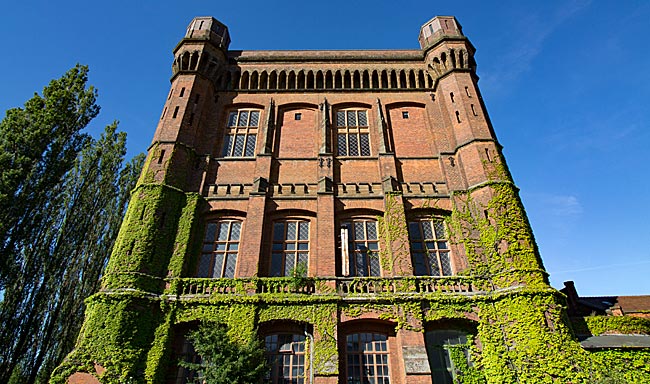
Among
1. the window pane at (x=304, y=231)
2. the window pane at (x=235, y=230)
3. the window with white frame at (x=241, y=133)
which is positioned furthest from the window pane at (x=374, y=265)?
the window with white frame at (x=241, y=133)

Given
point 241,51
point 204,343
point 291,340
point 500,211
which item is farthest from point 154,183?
point 500,211

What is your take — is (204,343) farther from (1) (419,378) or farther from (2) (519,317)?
(2) (519,317)

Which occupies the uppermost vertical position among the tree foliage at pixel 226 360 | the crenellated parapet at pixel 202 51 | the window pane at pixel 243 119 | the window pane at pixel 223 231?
the crenellated parapet at pixel 202 51

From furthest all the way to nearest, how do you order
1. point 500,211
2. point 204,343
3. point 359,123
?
1. point 359,123
2. point 500,211
3. point 204,343

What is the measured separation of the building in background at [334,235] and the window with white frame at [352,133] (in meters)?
0.09

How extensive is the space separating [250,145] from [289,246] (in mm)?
6736

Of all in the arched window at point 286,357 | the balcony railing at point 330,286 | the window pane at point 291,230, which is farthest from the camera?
the window pane at point 291,230

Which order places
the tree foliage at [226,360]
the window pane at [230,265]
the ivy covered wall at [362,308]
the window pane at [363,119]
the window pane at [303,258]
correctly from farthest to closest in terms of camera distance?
the window pane at [363,119]
the window pane at [303,258]
the window pane at [230,265]
the ivy covered wall at [362,308]
the tree foliage at [226,360]

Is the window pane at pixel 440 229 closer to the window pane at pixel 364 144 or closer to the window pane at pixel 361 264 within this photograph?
the window pane at pixel 361 264

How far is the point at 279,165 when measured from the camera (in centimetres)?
1828

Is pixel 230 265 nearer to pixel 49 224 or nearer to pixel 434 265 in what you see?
pixel 434 265

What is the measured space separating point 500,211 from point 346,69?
12.4 meters

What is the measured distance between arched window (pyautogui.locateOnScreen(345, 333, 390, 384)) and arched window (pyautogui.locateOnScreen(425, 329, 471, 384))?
1754 mm

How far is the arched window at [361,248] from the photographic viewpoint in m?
15.2
